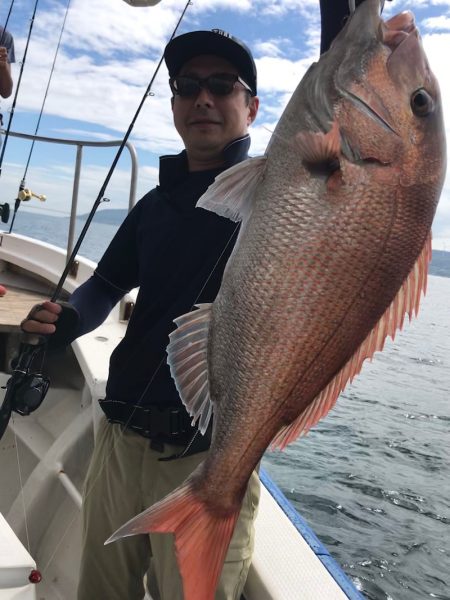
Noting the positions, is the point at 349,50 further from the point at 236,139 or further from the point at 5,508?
the point at 5,508

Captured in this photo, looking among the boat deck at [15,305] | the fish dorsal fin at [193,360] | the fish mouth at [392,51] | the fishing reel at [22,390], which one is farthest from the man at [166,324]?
the boat deck at [15,305]

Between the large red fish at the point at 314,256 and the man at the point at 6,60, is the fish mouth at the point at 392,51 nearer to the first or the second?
the large red fish at the point at 314,256

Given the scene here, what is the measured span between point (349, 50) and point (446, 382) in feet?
47.3

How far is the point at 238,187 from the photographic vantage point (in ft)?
4.38

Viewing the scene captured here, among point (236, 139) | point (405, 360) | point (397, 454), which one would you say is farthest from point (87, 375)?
point (405, 360)

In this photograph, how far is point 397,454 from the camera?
861cm

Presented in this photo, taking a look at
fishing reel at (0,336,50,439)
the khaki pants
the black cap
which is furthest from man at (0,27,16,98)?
the khaki pants

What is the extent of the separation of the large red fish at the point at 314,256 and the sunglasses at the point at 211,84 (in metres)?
0.69

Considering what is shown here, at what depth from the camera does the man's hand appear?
2027mm

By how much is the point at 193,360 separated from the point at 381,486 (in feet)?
22.1

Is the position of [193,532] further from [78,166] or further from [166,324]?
[78,166]

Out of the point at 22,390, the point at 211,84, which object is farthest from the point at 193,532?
the point at 211,84

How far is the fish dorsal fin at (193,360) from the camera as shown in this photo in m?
1.40

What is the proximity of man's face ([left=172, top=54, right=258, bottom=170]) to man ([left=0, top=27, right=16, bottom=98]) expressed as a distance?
11.1 ft
